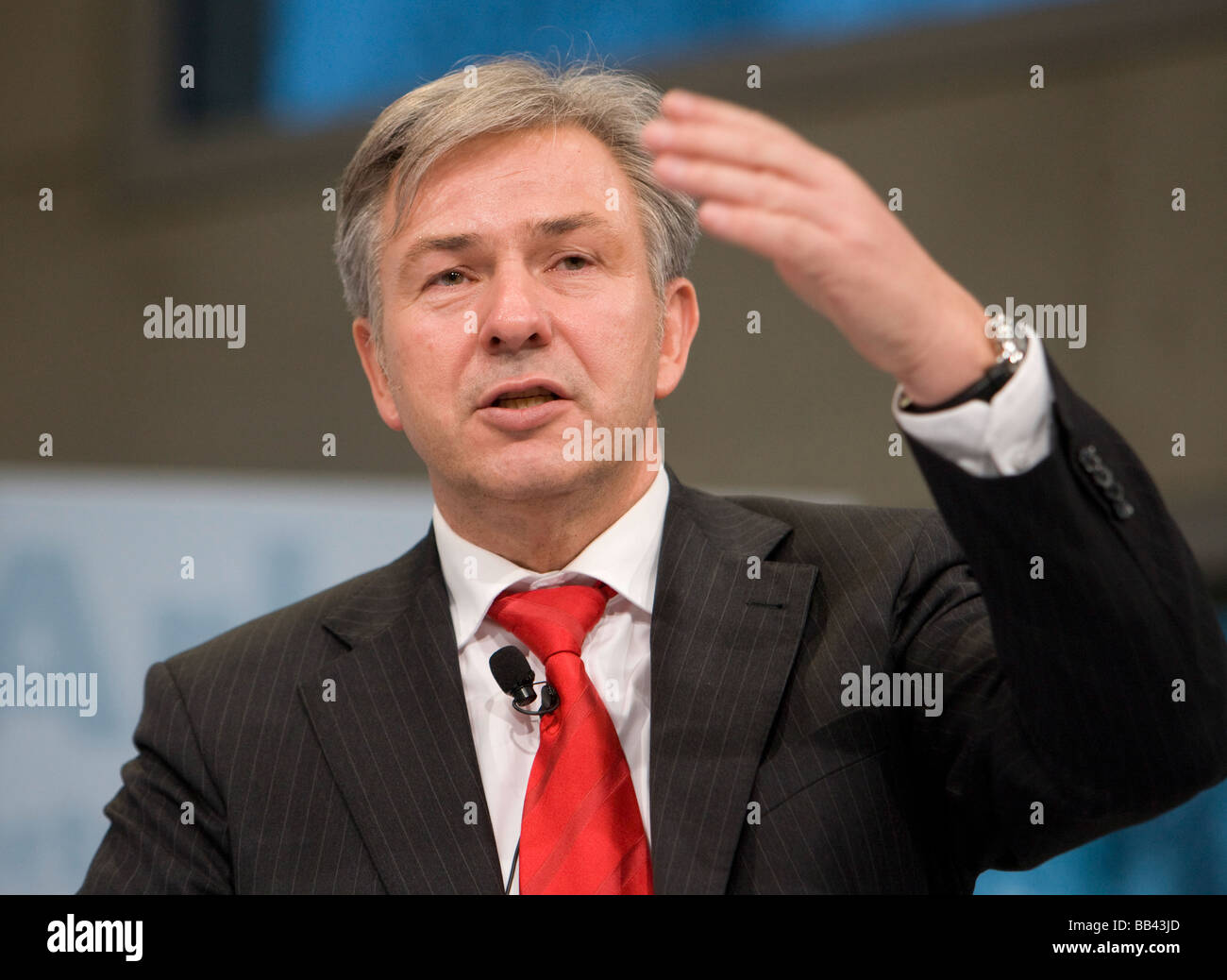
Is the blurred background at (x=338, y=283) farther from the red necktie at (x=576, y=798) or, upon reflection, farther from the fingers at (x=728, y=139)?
the fingers at (x=728, y=139)

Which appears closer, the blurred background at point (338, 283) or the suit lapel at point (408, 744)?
the suit lapel at point (408, 744)

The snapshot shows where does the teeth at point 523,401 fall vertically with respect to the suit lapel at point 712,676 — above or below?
above

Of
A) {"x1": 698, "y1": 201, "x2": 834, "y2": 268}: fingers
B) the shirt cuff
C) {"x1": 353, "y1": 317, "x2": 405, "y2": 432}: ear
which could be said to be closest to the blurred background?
{"x1": 353, "y1": 317, "x2": 405, "y2": 432}: ear

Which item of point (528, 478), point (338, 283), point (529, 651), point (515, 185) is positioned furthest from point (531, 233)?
point (338, 283)

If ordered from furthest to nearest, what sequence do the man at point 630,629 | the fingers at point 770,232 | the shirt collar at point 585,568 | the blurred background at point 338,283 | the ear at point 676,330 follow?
1. the blurred background at point 338,283
2. the ear at point 676,330
3. the shirt collar at point 585,568
4. the man at point 630,629
5. the fingers at point 770,232

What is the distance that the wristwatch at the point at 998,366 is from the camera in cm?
140

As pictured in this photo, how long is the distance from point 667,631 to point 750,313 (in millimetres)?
1849

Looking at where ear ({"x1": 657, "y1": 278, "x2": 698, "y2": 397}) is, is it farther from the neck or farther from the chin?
the chin

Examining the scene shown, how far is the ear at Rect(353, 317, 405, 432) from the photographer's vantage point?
2.15 m

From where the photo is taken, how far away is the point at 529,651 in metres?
1.88

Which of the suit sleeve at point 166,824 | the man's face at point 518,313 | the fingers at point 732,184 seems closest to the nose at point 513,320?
the man's face at point 518,313

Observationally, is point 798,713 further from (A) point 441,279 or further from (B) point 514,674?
(A) point 441,279

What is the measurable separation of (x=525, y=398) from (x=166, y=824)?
2.49 feet

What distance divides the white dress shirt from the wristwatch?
61 cm
